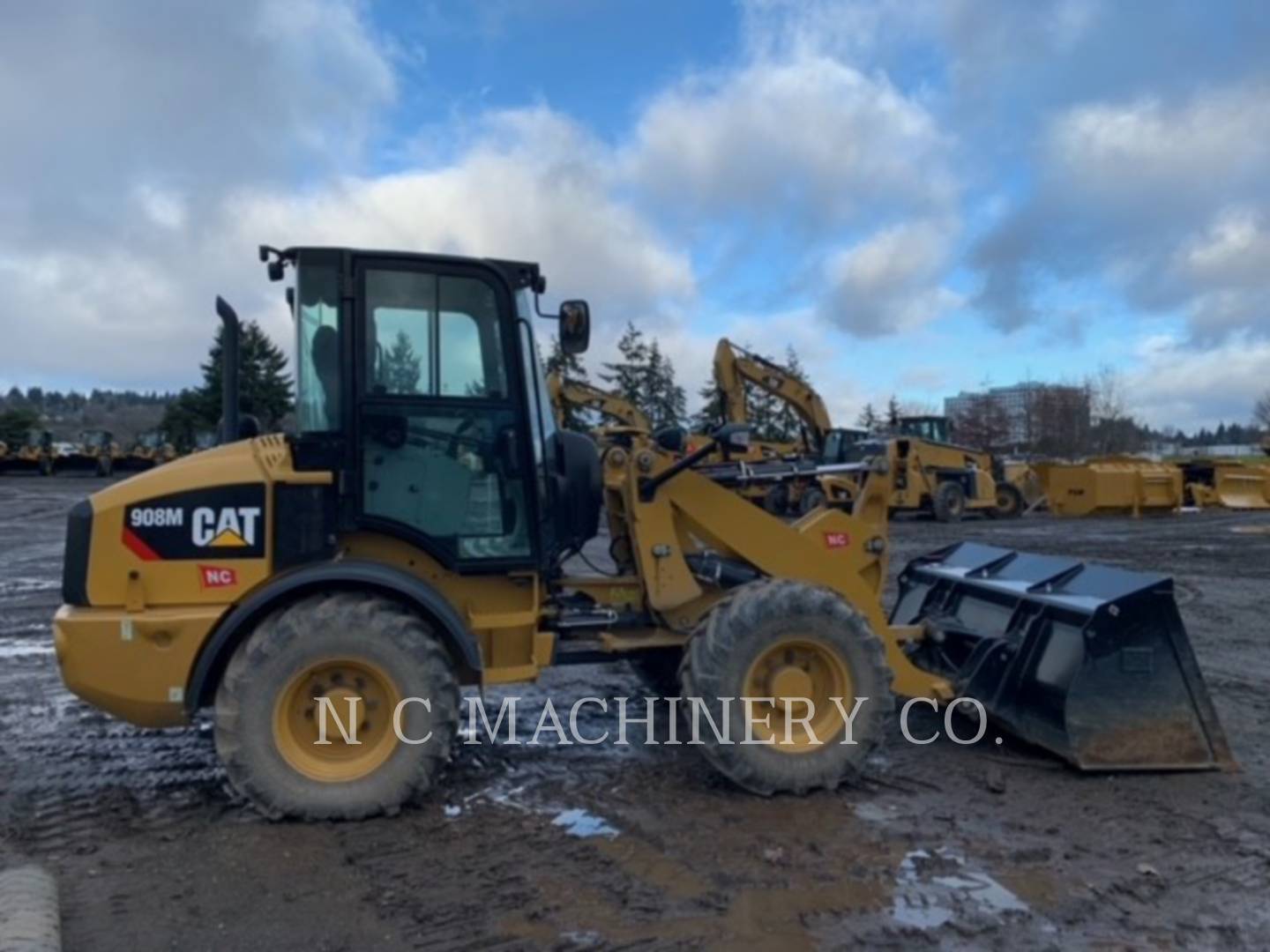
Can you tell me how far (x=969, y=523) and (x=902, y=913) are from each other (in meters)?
22.3

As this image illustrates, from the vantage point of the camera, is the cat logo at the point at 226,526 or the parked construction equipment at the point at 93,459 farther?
the parked construction equipment at the point at 93,459

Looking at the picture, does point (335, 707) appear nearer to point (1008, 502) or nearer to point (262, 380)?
point (262, 380)

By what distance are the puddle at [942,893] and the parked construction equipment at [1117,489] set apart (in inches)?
968

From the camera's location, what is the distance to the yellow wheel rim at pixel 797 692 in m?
5.01

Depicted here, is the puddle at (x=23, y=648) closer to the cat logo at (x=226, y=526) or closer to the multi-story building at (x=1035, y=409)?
the cat logo at (x=226, y=526)

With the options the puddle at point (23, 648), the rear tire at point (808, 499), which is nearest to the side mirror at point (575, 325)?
the puddle at point (23, 648)

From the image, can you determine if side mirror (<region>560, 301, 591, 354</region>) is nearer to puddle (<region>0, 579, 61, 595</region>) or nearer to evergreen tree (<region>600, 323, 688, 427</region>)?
puddle (<region>0, 579, 61, 595</region>)

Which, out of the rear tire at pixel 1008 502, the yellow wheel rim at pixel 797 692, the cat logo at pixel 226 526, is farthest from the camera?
the rear tire at pixel 1008 502

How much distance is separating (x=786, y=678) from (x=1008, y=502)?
24.1 meters

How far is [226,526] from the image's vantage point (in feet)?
15.0

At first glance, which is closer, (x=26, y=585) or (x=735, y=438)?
(x=735, y=438)

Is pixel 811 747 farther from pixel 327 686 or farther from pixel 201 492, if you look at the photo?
pixel 201 492

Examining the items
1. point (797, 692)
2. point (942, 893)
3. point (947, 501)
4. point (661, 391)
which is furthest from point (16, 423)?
point (942, 893)

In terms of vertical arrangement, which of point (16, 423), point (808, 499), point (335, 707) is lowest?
point (335, 707)
